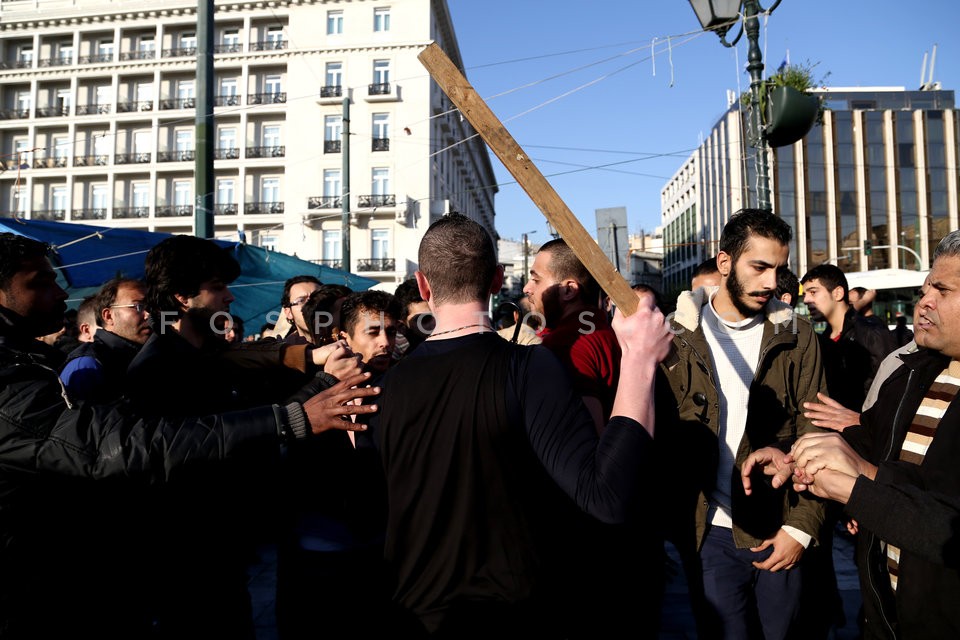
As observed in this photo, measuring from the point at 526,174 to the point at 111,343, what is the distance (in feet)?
10.0

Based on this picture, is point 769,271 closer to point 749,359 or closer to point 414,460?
point 749,359

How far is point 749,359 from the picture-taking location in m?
3.11

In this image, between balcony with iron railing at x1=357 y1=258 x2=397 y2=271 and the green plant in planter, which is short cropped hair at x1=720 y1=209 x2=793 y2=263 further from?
balcony with iron railing at x1=357 y1=258 x2=397 y2=271

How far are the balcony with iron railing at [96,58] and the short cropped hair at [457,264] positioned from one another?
168 ft

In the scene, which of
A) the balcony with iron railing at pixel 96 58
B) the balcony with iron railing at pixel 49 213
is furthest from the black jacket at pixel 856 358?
the balcony with iron railing at pixel 96 58

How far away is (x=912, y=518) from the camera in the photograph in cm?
175

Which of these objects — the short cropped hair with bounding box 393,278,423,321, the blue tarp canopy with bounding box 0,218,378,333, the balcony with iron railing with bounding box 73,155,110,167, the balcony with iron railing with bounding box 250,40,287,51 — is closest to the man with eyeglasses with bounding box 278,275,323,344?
the short cropped hair with bounding box 393,278,423,321

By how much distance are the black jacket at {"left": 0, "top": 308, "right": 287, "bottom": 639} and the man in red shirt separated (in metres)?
1.15

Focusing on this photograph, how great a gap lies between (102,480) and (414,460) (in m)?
0.91

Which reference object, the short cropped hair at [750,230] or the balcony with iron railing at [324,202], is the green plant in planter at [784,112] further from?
the balcony with iron railing at [324,202]

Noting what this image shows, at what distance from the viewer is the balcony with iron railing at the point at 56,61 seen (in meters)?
43.4

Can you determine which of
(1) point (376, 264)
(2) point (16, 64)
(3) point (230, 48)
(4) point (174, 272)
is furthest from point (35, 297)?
(2) point (16, 64)

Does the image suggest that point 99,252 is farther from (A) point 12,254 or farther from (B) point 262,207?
(B) point 262,207

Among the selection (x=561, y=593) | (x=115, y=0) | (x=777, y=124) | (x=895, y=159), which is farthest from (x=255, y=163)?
(x=895, y=159)
